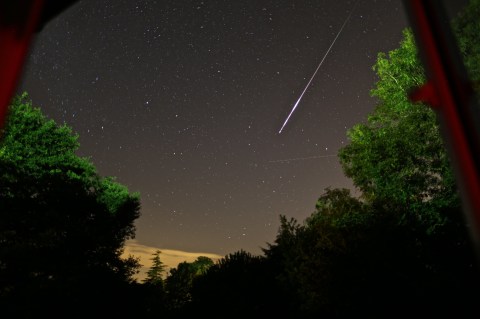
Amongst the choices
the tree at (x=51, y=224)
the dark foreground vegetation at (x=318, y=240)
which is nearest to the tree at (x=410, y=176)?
the dark foreground vegetation at (x=318, y=240)

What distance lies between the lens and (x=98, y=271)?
23828 mm

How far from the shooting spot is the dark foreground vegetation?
14.9 m

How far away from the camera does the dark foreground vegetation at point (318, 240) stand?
14867 mm

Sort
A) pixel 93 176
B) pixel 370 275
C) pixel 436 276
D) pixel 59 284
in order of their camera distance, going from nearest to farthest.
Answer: pixel 436 276
pixel 370 275
pixel 59 284
pixel 93 176

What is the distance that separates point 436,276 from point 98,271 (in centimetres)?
2034

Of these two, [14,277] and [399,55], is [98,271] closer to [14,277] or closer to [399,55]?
[14,277]

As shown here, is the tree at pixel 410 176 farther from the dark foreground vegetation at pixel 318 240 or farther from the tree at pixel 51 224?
the tree at pixel 51 224

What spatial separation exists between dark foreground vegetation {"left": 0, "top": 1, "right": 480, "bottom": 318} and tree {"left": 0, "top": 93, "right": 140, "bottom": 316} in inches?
3.0

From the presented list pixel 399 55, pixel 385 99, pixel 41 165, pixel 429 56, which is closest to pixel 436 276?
pixel 385 99

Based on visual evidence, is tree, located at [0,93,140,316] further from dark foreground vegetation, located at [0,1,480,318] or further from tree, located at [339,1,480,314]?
tree, located at [339,1,480,314]

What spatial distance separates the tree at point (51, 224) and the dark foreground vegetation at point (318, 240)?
0.08 metres

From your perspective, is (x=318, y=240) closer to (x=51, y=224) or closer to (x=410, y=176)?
(x=410, y=176)

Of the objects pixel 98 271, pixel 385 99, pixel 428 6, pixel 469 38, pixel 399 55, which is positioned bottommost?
pixel 428 6

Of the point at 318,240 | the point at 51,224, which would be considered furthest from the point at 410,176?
the point at 51,224
